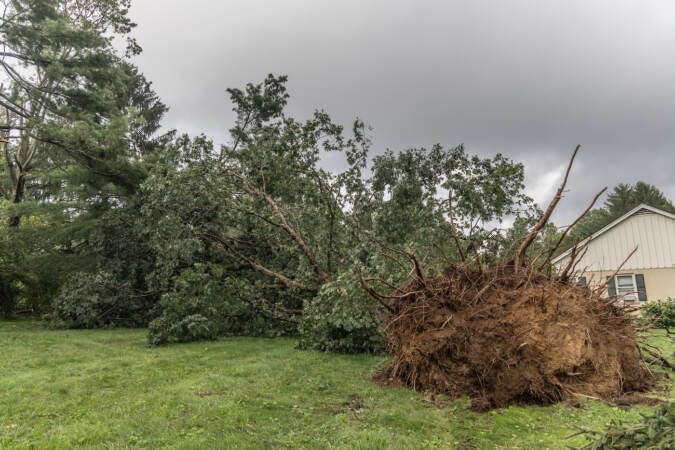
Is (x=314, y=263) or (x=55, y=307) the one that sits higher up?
(x=314, y=263)

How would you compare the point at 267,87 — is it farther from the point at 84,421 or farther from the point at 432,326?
the point at 84,421

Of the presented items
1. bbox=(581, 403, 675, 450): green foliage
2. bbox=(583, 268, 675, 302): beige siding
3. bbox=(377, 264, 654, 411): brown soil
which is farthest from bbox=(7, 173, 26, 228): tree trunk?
bbox=(583, 268, 675, 302): beige siding

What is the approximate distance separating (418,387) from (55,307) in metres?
11.3

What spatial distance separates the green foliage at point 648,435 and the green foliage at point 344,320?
4.56 m

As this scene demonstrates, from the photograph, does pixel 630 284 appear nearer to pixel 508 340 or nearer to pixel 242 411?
pixel 508 340

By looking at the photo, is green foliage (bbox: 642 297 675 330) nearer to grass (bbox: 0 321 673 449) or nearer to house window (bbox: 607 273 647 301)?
house window (bbox: 607 273 647 301)

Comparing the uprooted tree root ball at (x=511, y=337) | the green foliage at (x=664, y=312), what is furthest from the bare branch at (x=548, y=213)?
the green foliage at (x=664, y=312)

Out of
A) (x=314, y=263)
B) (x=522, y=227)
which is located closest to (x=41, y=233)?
(x=314, y=263)

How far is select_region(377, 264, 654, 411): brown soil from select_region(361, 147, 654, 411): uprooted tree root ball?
0.04ft

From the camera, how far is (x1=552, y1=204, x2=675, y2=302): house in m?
15.3

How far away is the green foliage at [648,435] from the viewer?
2159 mm

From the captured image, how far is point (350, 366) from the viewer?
720 cm

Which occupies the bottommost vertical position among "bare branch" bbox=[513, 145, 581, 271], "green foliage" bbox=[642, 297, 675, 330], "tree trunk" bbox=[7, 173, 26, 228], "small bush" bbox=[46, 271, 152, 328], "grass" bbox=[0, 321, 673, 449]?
"grass" bbox=[0, 321, 673, 449]

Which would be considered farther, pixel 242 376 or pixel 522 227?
pixel 522 227
